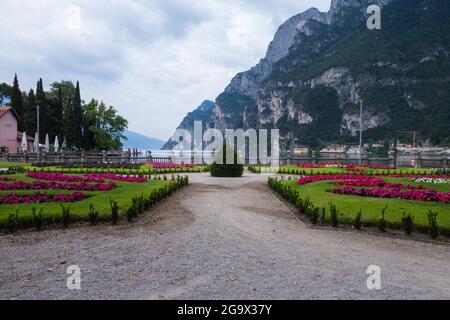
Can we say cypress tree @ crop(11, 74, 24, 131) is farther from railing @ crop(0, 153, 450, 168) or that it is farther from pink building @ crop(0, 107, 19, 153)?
railing @ crop(0, 153, 450, 168)

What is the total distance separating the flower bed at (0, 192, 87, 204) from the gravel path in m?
3.26

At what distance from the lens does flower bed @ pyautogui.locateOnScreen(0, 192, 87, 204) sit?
11.8 meters

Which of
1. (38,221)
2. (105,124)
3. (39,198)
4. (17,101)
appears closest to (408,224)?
(38,221)

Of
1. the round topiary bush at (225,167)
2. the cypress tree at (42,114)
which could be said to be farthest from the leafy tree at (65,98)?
the round topiary bush at (225,167)

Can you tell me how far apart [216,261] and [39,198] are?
27.4 ft

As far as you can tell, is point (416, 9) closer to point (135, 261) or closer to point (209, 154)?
point (209, 154)

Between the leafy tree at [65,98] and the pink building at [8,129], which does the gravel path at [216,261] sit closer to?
the pink building at [8,129]

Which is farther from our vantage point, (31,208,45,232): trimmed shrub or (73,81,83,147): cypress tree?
(73,81,83,147): cypress tree

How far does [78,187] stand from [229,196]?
21.4 ft

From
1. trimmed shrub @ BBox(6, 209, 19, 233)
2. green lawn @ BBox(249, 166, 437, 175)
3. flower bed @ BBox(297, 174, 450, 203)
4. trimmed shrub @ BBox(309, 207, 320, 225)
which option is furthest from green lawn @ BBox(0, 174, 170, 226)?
green lawn @ BBox(249, 166, 437, 175)

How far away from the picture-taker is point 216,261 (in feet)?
22.2
